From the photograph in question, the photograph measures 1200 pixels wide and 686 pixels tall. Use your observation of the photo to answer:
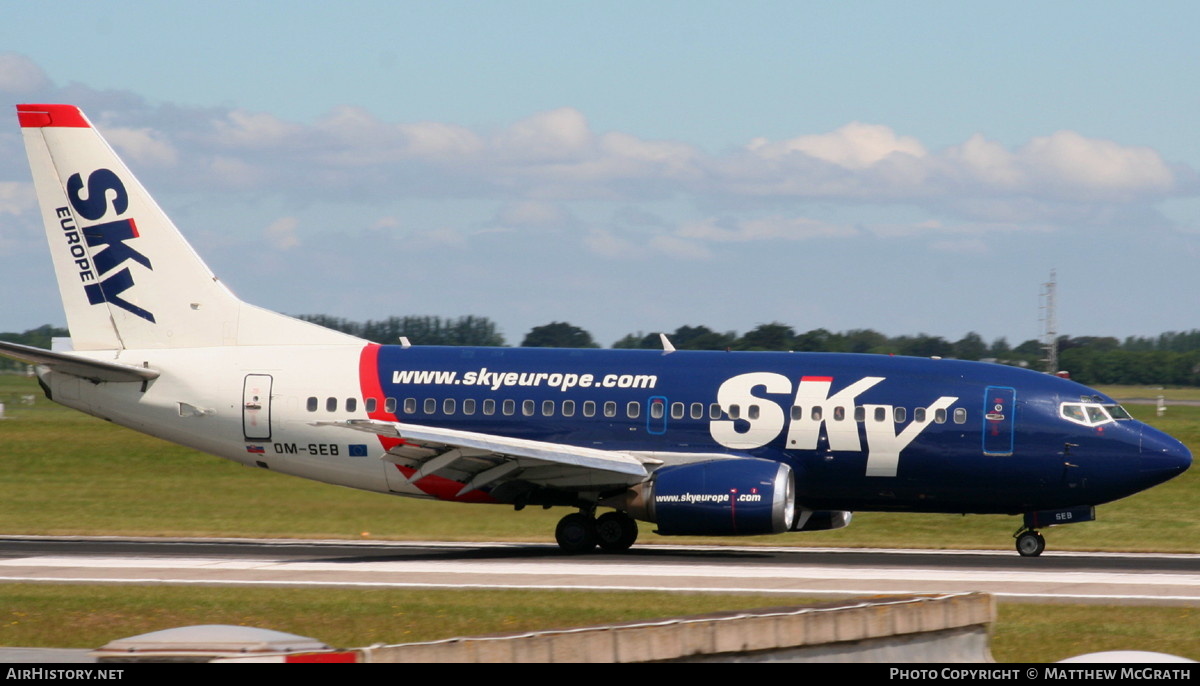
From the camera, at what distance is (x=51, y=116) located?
29578mm

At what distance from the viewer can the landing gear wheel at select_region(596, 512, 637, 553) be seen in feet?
89.6

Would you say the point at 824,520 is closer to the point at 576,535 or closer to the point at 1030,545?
the point at 1030,545

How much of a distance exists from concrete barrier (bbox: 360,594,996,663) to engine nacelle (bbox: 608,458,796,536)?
1299cm

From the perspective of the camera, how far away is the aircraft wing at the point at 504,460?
25406 millimetres

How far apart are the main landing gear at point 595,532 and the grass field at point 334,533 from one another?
253 centimetres

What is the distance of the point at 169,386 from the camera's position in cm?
2847

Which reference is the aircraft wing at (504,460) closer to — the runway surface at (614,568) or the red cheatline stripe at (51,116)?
the runway surface at (614,568)

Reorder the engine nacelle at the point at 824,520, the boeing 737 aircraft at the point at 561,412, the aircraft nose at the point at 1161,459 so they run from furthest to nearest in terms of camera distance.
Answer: the engine nacelle at the point at 824,520 < the boeing 737 aircraft at the point at 561,412 < the aircraft nose at the point at 1161,459

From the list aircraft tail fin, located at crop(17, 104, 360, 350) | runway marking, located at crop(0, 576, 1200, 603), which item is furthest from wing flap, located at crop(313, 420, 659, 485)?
Result: aircraft tail fin, located at crop(17, 104, 360, 350)

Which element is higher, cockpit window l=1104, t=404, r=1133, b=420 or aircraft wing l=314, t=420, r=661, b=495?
cockpit window l=1104, t=404, r=1133, b=420

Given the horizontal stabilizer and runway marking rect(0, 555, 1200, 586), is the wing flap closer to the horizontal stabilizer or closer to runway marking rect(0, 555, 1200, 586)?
runway marking rect(0, 555, 1200, 586)

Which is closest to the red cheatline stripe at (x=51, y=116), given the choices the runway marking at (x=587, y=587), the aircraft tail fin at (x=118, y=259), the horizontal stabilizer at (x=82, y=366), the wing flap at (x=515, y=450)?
the aircraft tail fin at (x=118, y=259)

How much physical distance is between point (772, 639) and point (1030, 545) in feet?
61.5

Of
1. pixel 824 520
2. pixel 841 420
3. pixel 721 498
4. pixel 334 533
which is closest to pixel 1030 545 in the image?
pixel 824 520
